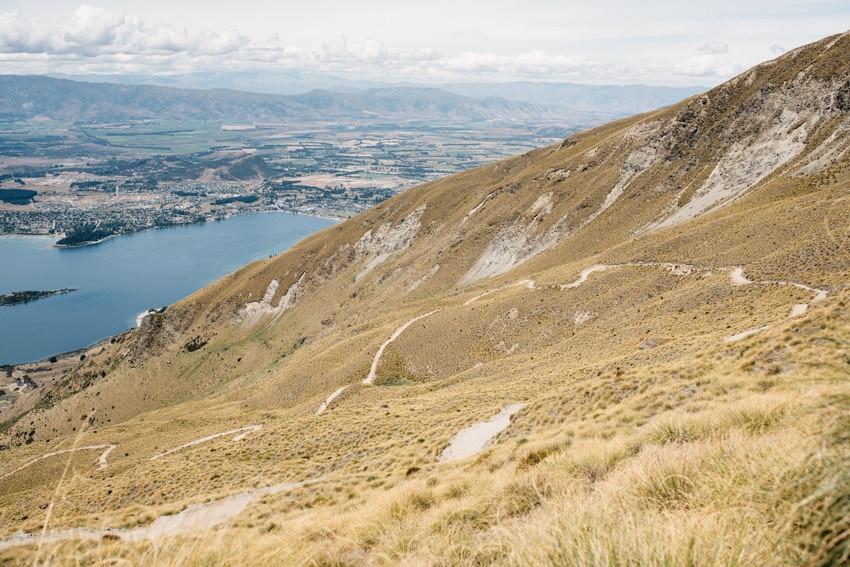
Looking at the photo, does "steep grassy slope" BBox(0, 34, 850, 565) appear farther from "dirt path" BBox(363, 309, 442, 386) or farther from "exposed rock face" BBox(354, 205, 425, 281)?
"exposed rock face" BBox(354, 205, 425, 281)

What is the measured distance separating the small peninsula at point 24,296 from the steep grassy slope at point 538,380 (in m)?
110

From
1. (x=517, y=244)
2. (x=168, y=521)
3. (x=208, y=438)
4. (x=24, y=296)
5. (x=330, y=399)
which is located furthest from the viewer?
(x=24, y=296)

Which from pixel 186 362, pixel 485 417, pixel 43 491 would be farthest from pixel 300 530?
pixel 186 362

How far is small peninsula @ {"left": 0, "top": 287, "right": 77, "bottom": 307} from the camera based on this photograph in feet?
583

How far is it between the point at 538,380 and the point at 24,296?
224 metres

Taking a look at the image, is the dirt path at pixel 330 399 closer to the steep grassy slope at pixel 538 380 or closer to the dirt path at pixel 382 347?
the steep grassy slope at pixel 538 380

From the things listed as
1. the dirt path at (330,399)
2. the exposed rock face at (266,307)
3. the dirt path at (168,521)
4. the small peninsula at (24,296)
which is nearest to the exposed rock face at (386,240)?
the exposed rock face at (266,307)

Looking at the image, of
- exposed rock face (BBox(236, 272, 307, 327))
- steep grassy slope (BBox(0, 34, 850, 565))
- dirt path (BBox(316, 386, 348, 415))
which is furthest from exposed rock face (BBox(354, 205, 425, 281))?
dirt path (BBox(316, 386, 348, 415))

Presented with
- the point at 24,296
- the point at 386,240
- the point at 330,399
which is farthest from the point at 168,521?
the point at 24,296

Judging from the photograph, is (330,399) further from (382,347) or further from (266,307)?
(266,307)

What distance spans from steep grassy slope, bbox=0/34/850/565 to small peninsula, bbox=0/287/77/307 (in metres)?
110

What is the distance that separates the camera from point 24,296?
181375 mm

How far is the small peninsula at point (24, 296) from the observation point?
17784 cm

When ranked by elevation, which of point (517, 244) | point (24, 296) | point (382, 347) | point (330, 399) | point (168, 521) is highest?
point (517, 244)
